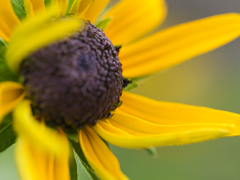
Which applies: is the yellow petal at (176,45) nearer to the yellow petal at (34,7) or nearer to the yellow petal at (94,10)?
the yellow petal at (94,10)

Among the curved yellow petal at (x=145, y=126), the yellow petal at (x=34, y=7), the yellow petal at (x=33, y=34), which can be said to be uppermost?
the yellow petal at (x=34, y=7)

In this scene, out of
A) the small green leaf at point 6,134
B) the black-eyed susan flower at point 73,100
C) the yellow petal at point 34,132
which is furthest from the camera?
the small green leaf at point 6,134

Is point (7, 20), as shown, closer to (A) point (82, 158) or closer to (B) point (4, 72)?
(B) point (4, 72)

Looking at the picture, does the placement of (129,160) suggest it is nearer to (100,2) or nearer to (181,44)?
(181,44)

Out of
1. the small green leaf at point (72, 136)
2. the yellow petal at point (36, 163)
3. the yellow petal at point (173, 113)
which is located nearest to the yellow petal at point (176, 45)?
the yellow petal at point (173, 113)

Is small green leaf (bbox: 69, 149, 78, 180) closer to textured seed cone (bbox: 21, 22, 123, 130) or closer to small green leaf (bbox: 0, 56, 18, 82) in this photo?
textured seed cone (bbox: 21, 22, 123, 130)

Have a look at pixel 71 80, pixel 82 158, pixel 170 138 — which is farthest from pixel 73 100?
pixel 170 138

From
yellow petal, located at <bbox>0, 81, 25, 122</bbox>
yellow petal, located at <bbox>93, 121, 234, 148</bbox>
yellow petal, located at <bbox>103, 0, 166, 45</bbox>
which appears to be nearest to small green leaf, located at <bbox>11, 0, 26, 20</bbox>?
yellow petal, located at <bbox>0, 81, 25, 122</bbox>
